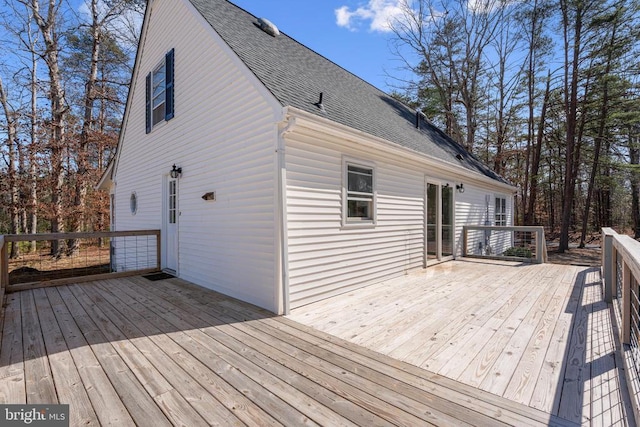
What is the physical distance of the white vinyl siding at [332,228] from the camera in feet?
12.7

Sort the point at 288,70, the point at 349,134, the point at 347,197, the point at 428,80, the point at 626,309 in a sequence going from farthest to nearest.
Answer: the point at 428,80, the point at 288,70, the point at 347,197, the point at 349,134, the point at 626,309

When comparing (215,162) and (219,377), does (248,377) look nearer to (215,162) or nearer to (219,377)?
(219,377)

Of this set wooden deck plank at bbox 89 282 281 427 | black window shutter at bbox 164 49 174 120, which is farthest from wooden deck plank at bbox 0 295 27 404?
black window shutter at bbox 164 49 174 120

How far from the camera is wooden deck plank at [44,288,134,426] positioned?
1.80 m

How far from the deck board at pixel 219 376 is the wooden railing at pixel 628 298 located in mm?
843

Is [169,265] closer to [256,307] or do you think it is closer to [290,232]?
[256,307]

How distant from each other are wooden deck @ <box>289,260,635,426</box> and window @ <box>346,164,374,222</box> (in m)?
1.22

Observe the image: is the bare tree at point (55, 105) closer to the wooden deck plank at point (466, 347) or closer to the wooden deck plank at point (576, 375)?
the wooden deck plank at point (466, 347)

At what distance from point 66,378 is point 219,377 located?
45.0 inches

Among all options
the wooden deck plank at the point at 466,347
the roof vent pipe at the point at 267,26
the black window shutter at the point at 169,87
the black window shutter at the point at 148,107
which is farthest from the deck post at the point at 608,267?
the black window shutter at the point at 148,107

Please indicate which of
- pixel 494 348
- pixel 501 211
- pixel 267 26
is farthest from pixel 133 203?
pixel 501 211

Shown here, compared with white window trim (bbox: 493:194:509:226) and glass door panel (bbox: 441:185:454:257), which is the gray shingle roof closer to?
glass door panel (bbox: 441:185:454:257)

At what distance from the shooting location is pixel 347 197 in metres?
4.64

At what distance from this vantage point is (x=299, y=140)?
3900 mm
